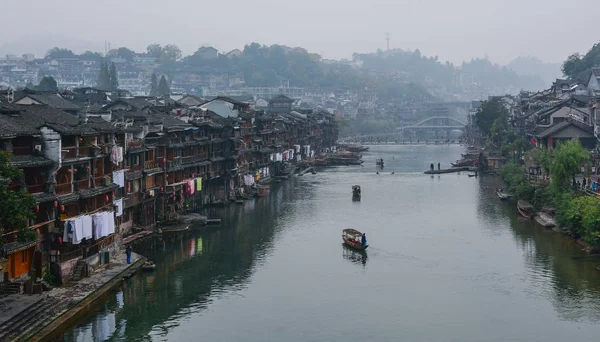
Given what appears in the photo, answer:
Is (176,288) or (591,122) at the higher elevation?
(591,122)

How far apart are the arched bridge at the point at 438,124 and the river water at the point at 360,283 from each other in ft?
380

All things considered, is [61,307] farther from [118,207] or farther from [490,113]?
[490,113]

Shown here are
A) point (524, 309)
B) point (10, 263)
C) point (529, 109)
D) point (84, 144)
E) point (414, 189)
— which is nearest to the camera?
point (10, 263)

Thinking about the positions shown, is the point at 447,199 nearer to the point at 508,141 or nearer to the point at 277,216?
the point at 277,216

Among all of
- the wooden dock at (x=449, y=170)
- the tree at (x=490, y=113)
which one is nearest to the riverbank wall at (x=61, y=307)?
the wooden dock at (x=449, y=170)

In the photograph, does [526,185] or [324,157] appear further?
[324,157]

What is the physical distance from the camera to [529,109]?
75562 mm

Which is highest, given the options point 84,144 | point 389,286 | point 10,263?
point 84,144

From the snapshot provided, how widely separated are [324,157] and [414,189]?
95.8 feet

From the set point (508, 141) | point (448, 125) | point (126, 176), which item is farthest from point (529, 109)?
point (448, 125)

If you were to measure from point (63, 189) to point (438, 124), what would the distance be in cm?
14915

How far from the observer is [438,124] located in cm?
17038

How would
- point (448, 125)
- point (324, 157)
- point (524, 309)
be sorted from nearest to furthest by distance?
1. point (524, 309)
2. point (324, 157)
3. point (448, 125)

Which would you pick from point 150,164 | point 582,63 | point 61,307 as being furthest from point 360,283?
point 582,63
